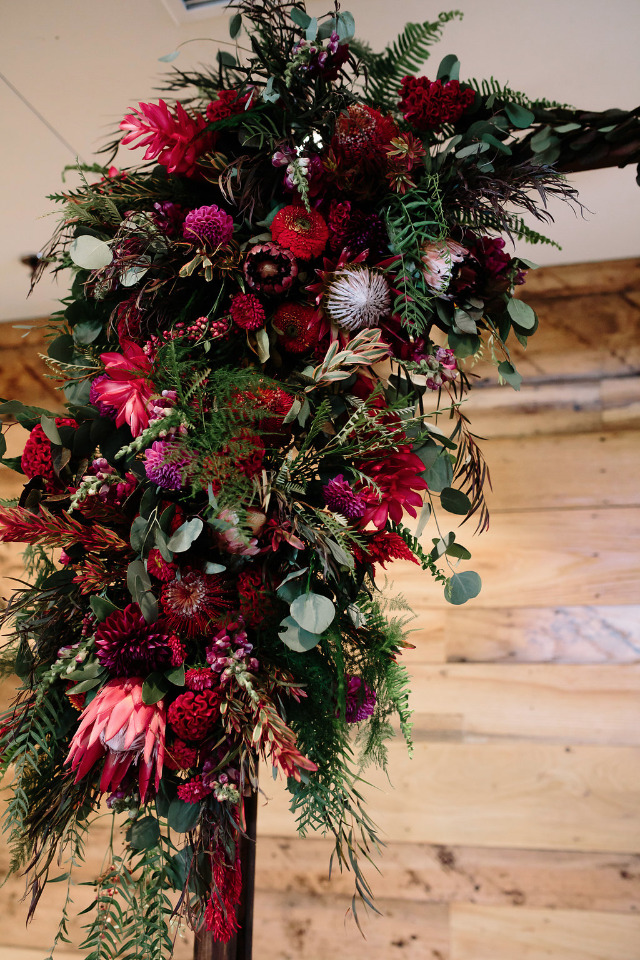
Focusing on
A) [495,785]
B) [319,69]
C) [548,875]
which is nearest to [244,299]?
[319,69]

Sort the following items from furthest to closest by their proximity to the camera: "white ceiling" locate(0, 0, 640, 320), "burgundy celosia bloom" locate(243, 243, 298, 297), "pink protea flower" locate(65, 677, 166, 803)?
"white ceiling" locate(0, 0, 640, 320), "burgundy celosia bloom" locate(243, 243, 298, 297), "pink protea flower" locate(65, 677, 166, 803)

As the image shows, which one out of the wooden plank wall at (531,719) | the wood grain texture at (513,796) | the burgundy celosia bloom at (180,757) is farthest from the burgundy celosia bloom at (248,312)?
the wood grain texture at (513,796)

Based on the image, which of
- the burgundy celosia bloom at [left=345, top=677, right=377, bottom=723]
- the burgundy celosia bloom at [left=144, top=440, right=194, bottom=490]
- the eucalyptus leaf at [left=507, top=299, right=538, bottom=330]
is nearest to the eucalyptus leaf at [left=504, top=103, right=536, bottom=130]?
the eucalyptus leaf at [left=507, top=299, right=538, bottom=330]

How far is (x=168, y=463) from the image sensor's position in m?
0.65

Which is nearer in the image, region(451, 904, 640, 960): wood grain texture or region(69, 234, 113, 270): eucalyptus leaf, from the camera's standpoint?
region(69, 234, 113, 270): eucalyptus leaf

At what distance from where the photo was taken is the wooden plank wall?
5.25ft

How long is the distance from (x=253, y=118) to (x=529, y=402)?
49.5 inches

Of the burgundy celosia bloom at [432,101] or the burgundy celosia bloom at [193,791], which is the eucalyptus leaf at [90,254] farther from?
the burgundy celosia bloom at [193,791]

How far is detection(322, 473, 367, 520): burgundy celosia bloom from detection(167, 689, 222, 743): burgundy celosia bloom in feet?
0.70

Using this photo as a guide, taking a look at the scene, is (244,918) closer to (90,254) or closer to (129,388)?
(129,388)

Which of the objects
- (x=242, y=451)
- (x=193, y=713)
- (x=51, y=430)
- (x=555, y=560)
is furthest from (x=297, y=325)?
(x=555, y=560)

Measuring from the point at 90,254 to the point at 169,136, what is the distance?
6.4 inches

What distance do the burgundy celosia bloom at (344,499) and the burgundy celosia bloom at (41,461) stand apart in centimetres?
29

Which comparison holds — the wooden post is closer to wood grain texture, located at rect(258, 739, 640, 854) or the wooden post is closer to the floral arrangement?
the floral arrangement
